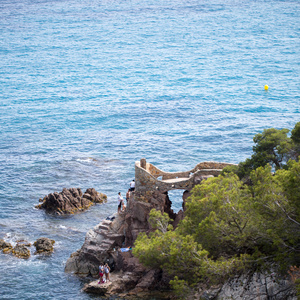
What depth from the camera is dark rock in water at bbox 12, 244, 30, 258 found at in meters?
57.6

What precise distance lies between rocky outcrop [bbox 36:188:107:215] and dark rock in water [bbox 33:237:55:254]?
893 cm

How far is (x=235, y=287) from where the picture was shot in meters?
36.9

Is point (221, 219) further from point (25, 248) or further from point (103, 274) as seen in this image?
point (25, 248)

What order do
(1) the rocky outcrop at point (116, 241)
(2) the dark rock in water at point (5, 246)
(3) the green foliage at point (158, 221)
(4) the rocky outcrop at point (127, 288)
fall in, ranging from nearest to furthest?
(3) the green foliage at point (158, 221), (4) the rocky outcrop at point (127, 288), (1) the rocky outcrop at point (116, 241), (2) the dark rock in water at point (5, 246)

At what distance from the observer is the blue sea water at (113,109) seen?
66.4 metres

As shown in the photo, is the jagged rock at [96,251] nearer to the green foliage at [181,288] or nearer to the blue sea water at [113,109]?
the blue sea water at [113,109]

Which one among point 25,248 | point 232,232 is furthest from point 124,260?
point 232,232

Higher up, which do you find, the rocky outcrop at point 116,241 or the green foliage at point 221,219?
the green foliage at point 221,219

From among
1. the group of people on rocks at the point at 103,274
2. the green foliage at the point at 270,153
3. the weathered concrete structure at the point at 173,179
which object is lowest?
the group of people on rocks at the point at 103,274

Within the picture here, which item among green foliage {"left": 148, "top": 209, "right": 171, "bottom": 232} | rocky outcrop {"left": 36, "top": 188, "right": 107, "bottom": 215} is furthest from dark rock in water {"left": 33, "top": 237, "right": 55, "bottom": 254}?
green foliage {"left": 148, "top": 209, "right": 171, "bottom": 232}

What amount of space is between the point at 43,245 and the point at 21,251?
7.98 feet

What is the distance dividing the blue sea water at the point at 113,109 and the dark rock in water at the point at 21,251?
931mm

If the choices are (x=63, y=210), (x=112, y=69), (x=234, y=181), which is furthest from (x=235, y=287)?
(x=112, y=69)

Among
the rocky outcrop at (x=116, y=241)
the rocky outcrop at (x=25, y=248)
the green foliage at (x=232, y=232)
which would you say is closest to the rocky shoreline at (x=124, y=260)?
the rocky outcrop at (x=116, y=241)
